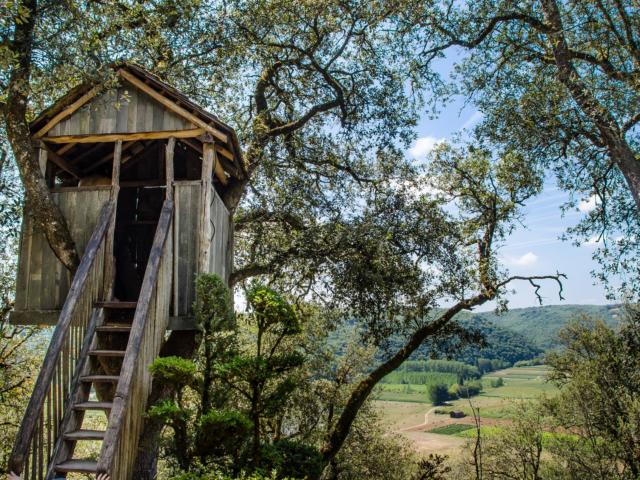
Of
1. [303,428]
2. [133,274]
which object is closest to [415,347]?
[303,428]

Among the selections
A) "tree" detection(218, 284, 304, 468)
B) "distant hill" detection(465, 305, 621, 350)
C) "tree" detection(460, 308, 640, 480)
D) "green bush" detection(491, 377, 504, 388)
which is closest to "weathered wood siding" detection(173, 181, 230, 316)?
"tree" detection(218, 284, 304, 468)

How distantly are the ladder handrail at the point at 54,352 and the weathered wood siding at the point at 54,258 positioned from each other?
0.45 meters

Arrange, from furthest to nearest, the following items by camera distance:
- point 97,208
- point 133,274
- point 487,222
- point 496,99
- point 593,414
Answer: point 593,414 → point 487,222 → point 496,99 → point 133,274 → point 97,208

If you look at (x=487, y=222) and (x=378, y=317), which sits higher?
(x=487, y=222)

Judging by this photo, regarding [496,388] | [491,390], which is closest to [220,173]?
[491,390]

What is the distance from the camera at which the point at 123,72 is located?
29.4 feet

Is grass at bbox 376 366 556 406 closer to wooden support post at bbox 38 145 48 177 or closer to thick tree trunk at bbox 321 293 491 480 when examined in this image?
thick tree trunk at bbox 321 293 491 480

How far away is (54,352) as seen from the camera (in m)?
6.50

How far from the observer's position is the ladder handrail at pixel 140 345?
5.79m

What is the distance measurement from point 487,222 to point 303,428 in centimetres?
985

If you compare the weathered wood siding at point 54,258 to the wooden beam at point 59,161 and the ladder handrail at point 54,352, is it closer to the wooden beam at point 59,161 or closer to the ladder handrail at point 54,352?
the ladder handrail at point 54,352

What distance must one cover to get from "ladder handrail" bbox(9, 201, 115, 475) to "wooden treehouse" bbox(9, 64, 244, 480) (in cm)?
1

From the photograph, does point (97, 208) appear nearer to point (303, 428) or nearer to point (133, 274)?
point (133, 274)

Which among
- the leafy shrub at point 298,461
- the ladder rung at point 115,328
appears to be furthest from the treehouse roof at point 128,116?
the leafy shrub at point 298,461
